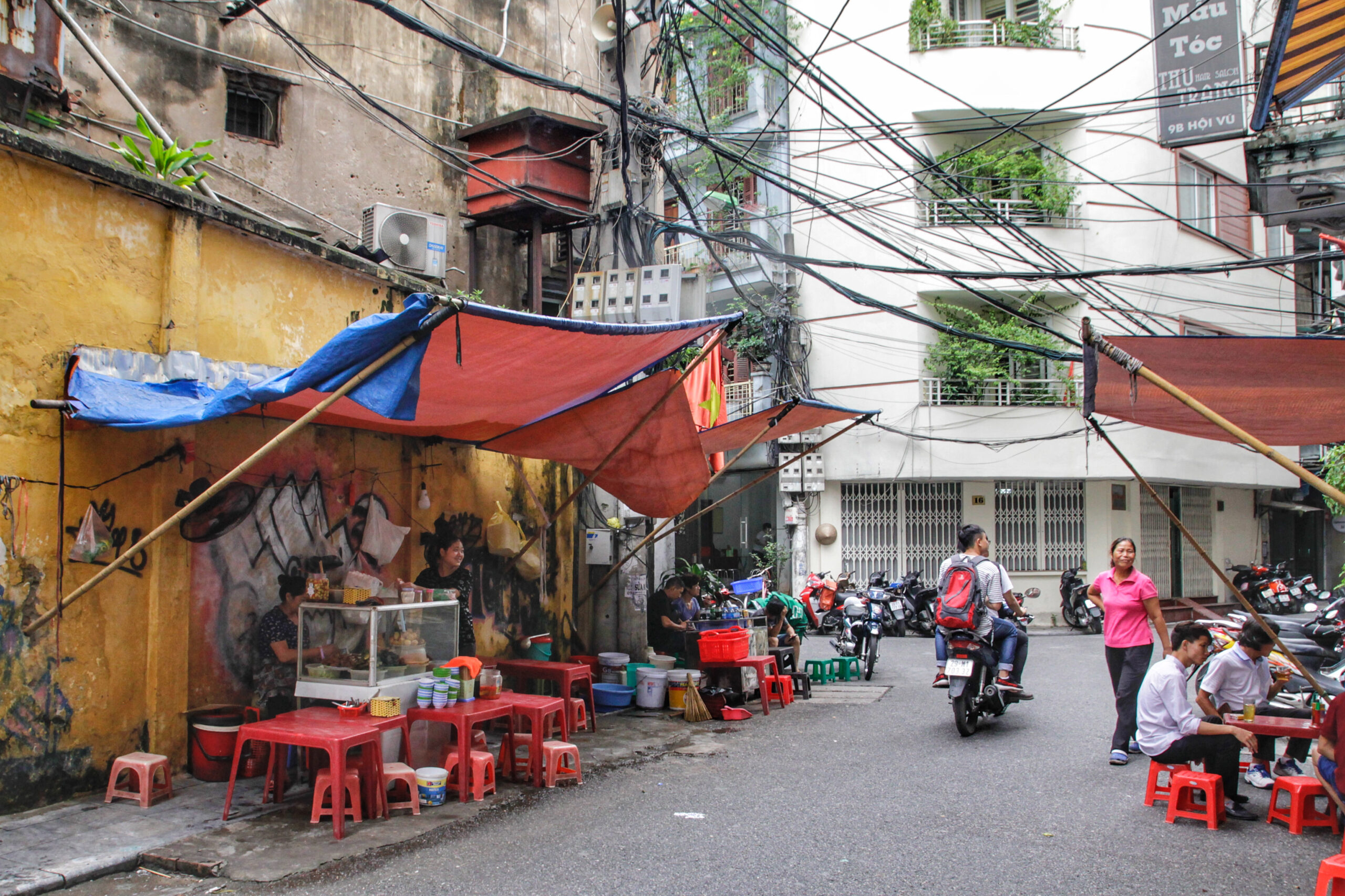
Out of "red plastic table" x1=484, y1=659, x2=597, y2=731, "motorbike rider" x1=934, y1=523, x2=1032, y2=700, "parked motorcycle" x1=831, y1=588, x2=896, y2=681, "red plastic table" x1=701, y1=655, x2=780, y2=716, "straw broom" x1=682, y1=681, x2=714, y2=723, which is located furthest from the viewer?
"parked motorcycle" x1=831, y1=588, x2=896, y2=681

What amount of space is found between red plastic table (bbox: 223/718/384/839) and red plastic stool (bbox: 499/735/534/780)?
1.14 metres

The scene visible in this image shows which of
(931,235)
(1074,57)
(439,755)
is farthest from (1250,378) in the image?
(1074,57)

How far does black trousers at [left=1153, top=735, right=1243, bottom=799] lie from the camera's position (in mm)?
5566

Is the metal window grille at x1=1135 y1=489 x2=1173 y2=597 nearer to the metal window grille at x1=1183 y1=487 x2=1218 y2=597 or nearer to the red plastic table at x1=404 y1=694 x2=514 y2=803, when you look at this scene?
the metal window grille at x1=1183 y1=487 x2=1218 y2=597

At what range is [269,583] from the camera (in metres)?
6.89

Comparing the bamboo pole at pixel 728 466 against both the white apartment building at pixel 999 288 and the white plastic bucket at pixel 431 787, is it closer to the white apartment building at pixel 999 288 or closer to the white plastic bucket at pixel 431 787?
the white plastic bucket at pixel 431 787

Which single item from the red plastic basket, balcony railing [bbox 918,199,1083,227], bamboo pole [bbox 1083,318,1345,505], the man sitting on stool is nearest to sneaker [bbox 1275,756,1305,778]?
the man sitting on stool

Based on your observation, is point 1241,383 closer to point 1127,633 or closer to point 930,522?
point 1127,633

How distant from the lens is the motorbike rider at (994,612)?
8.26 metres

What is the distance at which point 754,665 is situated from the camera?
941 centimetres

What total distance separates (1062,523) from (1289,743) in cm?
1391

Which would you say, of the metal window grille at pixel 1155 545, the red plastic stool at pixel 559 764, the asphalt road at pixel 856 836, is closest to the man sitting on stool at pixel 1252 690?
the asphalt road at pixel 856 836

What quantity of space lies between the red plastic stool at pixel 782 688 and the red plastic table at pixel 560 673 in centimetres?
208

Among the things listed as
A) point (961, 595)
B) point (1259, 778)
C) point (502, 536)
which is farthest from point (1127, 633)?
point (502, 536)
